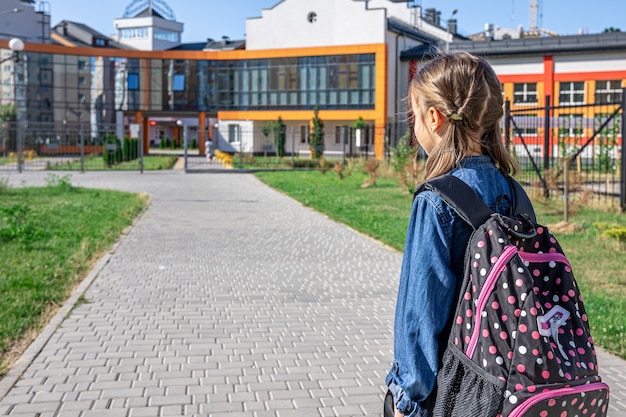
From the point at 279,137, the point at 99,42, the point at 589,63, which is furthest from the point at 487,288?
the point at 99,42

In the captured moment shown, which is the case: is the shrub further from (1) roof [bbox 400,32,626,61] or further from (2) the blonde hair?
(1) roof [bbox 400,32,626,61]

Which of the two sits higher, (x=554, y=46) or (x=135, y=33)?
(x=135, y=33)

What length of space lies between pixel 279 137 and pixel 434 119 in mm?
50323

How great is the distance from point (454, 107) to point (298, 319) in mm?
4943

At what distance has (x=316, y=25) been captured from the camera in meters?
60.3

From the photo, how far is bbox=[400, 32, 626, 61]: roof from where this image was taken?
155 ft

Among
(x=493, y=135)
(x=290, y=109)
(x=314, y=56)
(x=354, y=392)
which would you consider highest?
(x=314, y=56)

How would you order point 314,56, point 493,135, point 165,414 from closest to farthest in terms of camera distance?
point 493,135 → point 165,414 → point 314,56

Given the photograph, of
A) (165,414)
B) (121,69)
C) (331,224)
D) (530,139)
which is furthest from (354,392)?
(121,69)

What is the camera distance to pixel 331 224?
48.9ft

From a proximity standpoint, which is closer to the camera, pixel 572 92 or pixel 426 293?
pixel 426 293

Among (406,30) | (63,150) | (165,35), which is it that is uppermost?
(165,35)

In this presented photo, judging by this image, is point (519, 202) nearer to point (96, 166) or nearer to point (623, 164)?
point (623, 164)

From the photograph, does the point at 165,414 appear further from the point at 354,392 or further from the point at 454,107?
the point at 454,107
